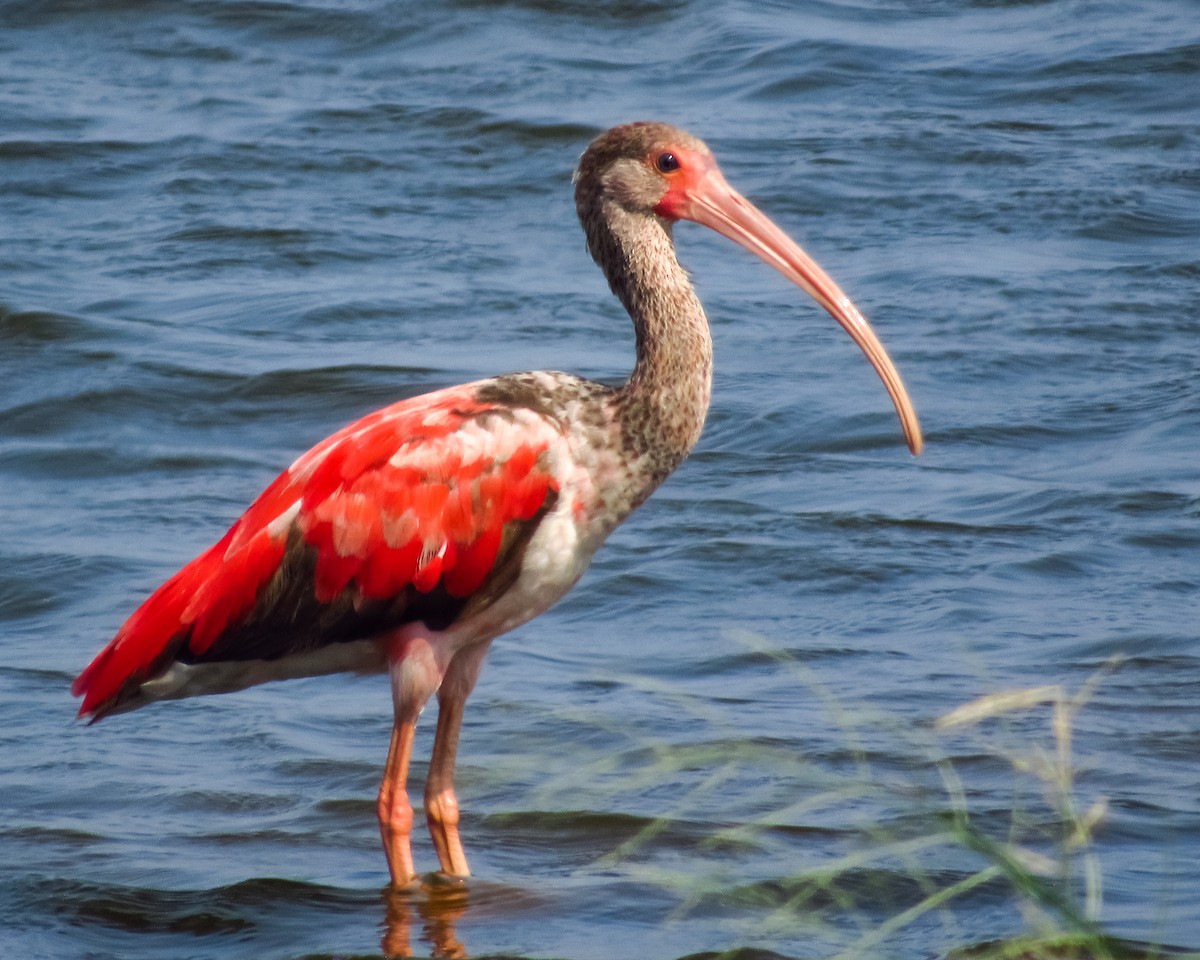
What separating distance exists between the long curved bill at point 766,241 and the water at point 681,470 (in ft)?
3.08

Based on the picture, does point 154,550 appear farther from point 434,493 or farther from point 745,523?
point 434,493

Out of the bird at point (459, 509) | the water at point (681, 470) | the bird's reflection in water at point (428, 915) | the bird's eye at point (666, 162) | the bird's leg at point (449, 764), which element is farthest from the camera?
the bird's leg at point (449, 764)

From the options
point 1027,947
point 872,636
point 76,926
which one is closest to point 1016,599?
point 872,636

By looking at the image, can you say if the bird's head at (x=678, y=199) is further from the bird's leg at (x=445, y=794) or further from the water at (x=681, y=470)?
the bird's leg at (x=445, y=794)

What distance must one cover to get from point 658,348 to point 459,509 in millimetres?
709

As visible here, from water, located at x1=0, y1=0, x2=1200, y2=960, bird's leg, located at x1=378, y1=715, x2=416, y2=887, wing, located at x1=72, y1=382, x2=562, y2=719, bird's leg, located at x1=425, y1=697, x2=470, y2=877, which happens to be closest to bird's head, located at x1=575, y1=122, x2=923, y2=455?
wing, located at x1=72, y1=382, x2=562, y2=719

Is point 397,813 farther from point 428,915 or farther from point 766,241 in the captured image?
point 766,241

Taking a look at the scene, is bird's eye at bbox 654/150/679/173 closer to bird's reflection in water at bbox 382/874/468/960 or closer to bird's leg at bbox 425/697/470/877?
bird's leg at bbox 425/697/470/877

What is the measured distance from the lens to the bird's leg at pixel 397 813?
6.29 m

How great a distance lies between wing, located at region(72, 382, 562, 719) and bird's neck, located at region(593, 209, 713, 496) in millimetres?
256

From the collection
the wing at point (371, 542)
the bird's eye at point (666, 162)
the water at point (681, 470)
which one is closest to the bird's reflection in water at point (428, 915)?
the water at point (681, 470)

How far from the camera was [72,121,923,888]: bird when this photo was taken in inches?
233

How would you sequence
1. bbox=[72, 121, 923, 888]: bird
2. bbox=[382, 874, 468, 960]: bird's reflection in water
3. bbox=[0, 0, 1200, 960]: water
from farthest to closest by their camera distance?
bbox=[0, 0, 1200, 960]: water, bbox=[72, 121, 923, 888]: bird, bbox=[382, 874, 468, 960]: bird's reflection in water

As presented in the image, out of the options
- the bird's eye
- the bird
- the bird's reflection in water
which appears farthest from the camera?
the bird's eye
